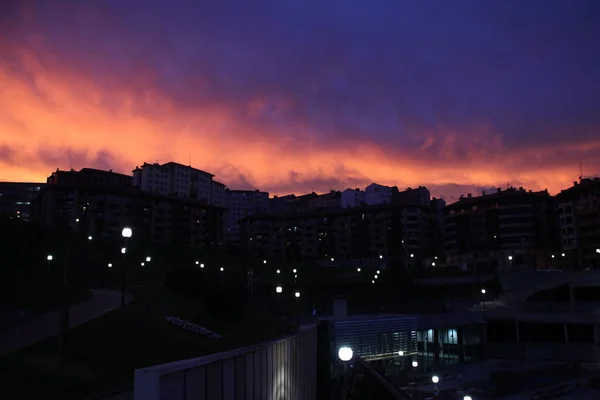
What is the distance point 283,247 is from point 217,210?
21201 mm

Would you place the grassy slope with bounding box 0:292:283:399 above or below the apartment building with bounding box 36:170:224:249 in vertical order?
below

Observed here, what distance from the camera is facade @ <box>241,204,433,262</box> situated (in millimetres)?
116125

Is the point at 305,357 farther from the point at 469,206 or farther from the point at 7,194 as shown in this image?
the point at 7,194

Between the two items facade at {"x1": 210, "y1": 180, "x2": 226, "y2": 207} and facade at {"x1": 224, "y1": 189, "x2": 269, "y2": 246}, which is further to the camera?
facade at {"x1": 224, "y1": 189, "x2": 269, "y2": 246}

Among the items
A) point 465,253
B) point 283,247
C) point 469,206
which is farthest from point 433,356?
point 283,247

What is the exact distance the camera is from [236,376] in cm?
837

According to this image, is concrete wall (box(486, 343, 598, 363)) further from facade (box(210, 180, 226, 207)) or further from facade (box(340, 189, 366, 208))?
facade (box(210, 180, 226, 207))

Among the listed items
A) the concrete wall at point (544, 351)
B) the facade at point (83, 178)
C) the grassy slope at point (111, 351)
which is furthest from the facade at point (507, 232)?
the facade at point (83, 178)

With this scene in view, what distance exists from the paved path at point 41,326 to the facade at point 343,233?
3119 inches

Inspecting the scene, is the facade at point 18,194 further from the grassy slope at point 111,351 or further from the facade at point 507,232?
the grassy slope at point 111,351

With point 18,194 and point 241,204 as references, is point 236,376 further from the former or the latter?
point 241,204

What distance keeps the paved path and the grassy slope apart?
4.52 feet

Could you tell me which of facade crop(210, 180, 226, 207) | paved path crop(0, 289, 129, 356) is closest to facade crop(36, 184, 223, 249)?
paved path crop(0, 289, 129, 356)

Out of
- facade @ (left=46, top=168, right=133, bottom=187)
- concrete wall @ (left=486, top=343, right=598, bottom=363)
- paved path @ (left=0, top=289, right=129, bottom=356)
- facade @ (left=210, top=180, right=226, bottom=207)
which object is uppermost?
facade @ (left=210, top=180, right=226, bottom=207)
